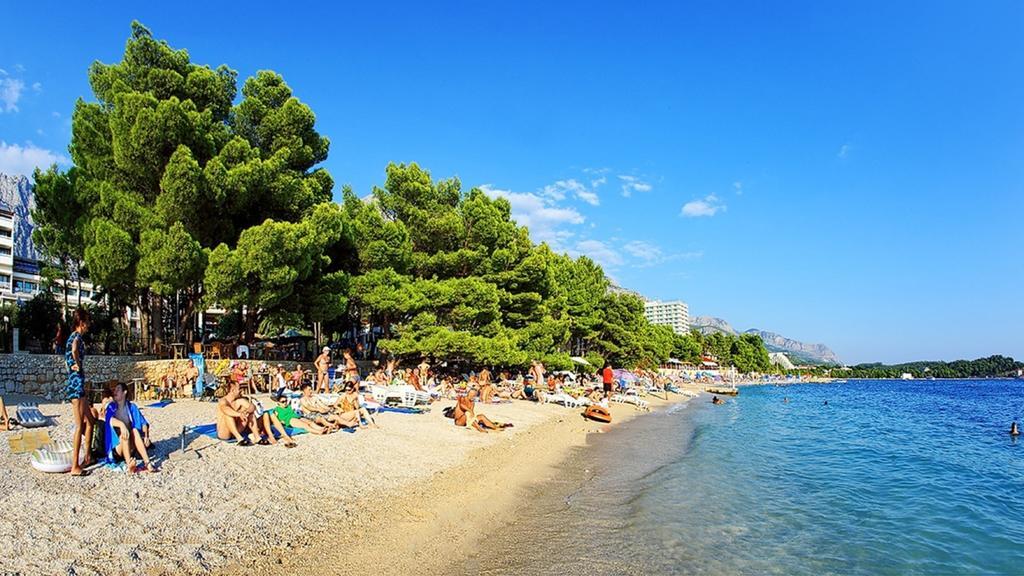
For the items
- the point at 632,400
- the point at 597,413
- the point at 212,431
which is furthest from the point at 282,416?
the point at 632,400

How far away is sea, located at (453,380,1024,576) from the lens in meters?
6.57

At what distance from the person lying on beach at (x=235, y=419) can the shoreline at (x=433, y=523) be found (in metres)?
2.81

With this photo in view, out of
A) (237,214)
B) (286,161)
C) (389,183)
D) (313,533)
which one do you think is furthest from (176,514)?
(389,183)

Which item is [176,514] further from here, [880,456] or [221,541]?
[880,456]

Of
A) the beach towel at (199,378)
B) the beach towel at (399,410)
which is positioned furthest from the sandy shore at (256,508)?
the beach towel at (399,410)

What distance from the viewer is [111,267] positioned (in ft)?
49.6

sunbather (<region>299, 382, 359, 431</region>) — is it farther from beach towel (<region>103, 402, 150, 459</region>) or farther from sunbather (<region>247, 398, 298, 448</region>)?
beach towel (<region>103, 402, 150, 459</region>)

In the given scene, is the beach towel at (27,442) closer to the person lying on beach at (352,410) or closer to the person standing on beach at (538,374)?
the person lying on beach at (352,410)

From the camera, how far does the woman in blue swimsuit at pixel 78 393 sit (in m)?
6.48

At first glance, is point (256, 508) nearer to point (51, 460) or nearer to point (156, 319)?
point (51, 460)

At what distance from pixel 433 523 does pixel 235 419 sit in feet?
13.2

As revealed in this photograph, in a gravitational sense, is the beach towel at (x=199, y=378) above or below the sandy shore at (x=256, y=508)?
above

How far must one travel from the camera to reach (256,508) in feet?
21.4

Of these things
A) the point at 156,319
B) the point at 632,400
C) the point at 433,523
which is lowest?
the point at 632,400
